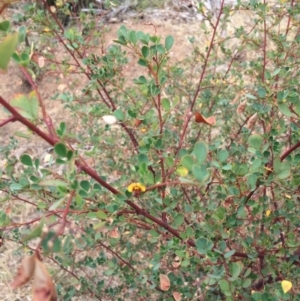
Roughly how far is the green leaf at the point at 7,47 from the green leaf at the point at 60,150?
0.13m

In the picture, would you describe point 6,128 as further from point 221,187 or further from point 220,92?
point 221,187

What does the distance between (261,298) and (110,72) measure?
30.8 inches

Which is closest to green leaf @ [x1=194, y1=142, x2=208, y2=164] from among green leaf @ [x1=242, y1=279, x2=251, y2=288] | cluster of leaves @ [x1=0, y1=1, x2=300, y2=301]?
cluster of leaves @ [x1=0, y1=1, x2=300, y2=301]

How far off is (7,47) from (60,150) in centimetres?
16

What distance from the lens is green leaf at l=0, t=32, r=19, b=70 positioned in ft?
1.63

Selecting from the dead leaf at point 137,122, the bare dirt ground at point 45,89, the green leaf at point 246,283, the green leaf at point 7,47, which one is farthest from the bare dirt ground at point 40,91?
the green leaf at point 7,47

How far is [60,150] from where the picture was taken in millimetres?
612

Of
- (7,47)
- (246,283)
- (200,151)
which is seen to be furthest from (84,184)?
(246,283)

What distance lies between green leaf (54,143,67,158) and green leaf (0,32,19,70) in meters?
0.13

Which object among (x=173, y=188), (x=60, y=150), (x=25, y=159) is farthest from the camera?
(x=173, y=188)

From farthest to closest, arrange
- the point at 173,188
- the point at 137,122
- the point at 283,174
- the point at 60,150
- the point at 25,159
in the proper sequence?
1. the point at 173,188
2. the point at 137,122
3. the point at 283,174
4. the point at 25,159
5. the point at 60,150

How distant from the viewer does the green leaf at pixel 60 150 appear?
0.61m

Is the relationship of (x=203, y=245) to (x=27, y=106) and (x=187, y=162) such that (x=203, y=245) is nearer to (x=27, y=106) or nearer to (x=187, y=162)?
(x=187, y=162)

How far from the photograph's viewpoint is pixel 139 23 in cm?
356
